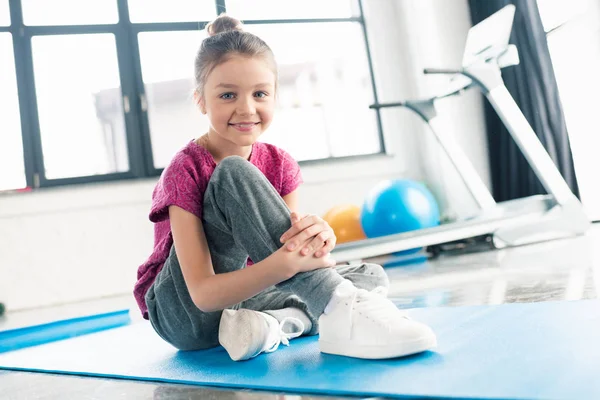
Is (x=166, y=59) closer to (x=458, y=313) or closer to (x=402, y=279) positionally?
(x=402, y=279)

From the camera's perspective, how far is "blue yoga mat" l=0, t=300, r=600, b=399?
2.43 ft

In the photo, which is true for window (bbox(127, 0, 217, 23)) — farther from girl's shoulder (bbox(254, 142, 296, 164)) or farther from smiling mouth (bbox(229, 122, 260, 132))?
smiling mouth (bbox(229, 122, 260, 132))

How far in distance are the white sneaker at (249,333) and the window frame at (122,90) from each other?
265 centimetres

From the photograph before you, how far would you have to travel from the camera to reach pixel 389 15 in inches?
183

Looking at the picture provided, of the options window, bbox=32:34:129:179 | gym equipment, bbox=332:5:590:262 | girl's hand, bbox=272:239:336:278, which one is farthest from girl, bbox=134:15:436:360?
window, bbox=32:34:129:179

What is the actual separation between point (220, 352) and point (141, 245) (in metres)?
2.72

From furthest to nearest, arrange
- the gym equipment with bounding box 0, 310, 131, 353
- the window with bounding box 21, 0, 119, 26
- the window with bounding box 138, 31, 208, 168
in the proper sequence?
the window with bounding box 138, 31, 208, 168 < the window with bounding box 21, 0, 119, 26 < the gym equipment with bounding box 0, 310, 131, 353

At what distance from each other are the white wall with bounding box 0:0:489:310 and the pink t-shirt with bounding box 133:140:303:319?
252 centimetres

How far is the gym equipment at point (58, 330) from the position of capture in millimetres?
2102

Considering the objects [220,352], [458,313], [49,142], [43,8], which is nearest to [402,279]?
[458,313]

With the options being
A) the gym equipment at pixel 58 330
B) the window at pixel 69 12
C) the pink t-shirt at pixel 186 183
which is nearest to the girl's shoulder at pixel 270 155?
the pink t-shirt at pixel 186 183

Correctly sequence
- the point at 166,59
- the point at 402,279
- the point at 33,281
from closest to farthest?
the point at 402,279 → the point at 33,281 → the point at 166,59

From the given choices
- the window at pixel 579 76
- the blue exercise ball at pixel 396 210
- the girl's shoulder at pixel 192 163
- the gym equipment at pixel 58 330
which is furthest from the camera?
the window at pixel 579 76

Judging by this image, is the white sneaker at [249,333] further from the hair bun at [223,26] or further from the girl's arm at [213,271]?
the hair bun at [223,26]
